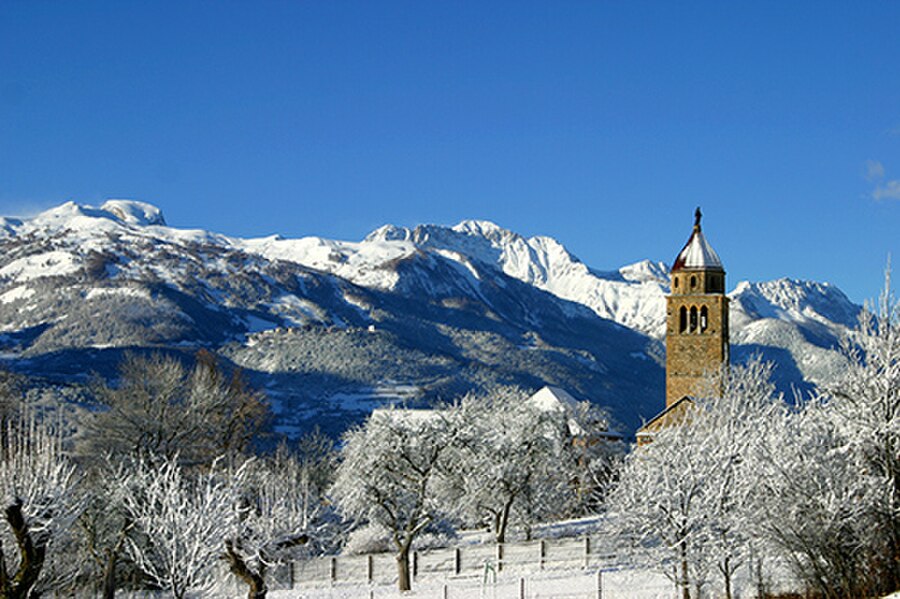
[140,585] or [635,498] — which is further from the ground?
[635,498]

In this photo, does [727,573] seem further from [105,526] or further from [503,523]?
[105,526]

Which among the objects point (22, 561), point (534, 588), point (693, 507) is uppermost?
point (693, 507)

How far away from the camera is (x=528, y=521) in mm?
54781

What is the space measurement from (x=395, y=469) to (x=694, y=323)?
1837 inches

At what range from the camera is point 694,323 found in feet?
276

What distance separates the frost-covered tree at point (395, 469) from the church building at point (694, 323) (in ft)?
134

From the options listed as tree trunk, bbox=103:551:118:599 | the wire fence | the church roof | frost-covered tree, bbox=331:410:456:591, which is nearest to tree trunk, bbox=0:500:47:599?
tree trunk, bbox=103:551:118:599

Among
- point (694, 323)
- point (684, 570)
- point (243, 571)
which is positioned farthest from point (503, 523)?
point (694, 323)

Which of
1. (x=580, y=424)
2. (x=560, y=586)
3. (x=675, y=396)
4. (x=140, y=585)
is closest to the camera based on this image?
(x=560, y=586)

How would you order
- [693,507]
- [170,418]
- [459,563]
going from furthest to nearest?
[170,418] < [459,563] < [693,507]

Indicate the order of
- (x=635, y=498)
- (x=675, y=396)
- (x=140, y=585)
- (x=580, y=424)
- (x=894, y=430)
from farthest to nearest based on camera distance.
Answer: (x=580, y=424) → (x=675, y=396) → (x=140, y=585) → (x=635, y=498) → (x=894, y=430)

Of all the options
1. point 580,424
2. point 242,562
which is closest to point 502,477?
point 242,562

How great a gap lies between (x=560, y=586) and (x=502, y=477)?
15.5 m

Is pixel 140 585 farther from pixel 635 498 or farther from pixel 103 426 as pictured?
pixel 635 498
